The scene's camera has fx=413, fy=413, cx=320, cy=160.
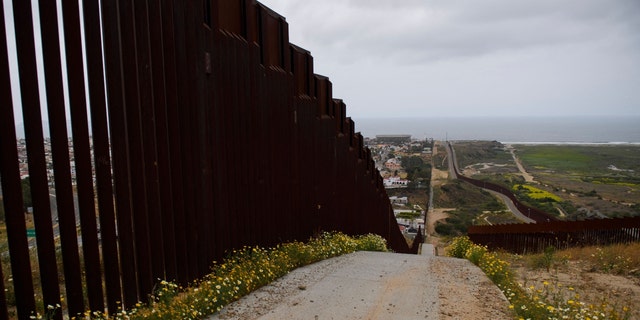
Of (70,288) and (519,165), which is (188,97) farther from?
(519,165)

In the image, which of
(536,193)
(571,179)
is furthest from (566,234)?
(571,179)

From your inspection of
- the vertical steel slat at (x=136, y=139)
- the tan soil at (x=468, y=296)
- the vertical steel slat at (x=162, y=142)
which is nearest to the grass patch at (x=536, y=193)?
the tan soil at (x=468, y=296)

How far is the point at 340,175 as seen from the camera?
10.6 metres

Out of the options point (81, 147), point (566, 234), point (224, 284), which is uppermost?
point (81, 147)

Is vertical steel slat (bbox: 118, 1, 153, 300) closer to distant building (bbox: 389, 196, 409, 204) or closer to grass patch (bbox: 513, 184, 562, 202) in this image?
distant building (bbox: 389, 196, 409, 204)

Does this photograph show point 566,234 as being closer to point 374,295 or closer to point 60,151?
point 374,295

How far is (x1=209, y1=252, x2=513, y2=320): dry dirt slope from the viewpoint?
4277 millimetres

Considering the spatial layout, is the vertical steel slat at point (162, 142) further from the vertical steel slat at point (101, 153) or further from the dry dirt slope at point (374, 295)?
the dry dirt slope at point (374, 295)

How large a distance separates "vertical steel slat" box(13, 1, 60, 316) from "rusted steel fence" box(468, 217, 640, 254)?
1202 centimetres

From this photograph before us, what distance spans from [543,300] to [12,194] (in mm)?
5125

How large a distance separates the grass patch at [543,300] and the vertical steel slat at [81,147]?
3932 millimetres

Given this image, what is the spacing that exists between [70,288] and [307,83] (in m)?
6.13

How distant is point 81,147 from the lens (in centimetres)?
340

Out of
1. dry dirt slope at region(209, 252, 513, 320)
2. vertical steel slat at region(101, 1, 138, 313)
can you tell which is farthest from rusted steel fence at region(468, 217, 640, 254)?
vertical steel slat at region(101, 1, 138, 313)
